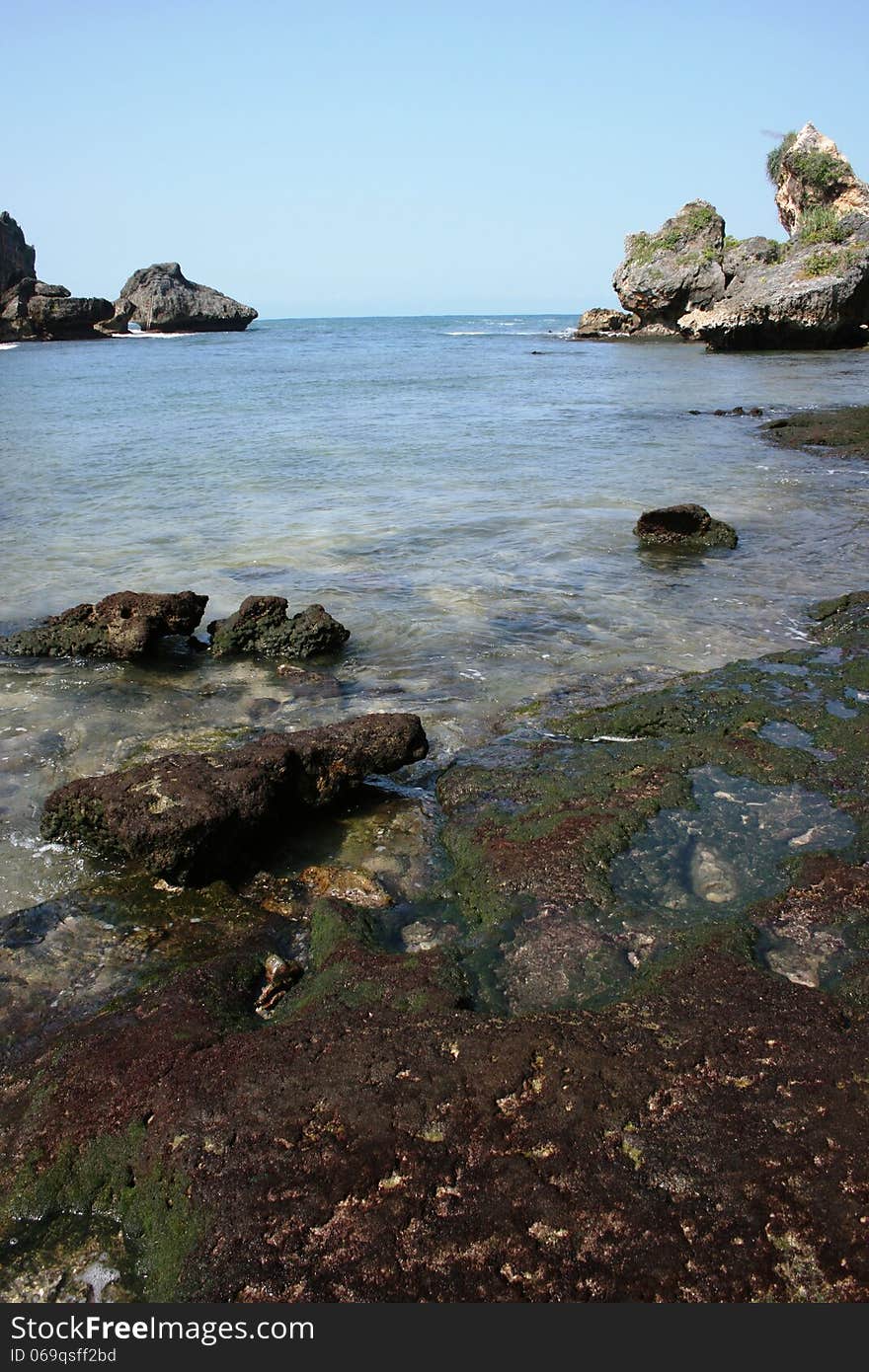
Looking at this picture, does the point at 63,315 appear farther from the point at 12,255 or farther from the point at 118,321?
the point at 12,255

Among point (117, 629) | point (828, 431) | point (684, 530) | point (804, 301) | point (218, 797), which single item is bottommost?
point (218, 797)

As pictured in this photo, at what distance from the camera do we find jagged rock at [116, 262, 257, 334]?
86062 millimetres

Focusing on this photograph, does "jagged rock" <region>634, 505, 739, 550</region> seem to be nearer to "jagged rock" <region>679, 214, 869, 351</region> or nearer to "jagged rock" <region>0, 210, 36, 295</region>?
"jagged rock" <region>679, 214, 869, 351</region>

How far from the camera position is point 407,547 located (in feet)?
40.7

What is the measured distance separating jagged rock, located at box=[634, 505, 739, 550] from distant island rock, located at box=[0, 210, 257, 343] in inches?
2953

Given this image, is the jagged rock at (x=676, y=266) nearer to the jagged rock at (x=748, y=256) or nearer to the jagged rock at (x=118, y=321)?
the jagged rock at (x=748, y=256)

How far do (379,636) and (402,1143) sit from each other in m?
6.43

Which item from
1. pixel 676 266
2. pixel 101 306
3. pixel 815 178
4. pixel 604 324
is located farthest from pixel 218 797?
pixel 101 306

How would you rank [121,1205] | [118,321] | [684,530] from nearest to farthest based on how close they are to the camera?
1. [121,1205]
2. [684,530]
3. [118,321]

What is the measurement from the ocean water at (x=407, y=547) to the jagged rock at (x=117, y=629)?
222 millimetres

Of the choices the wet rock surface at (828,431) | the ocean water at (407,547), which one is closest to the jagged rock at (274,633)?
the ocean water at (407,547)

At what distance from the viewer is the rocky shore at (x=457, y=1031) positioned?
2516 millimetres

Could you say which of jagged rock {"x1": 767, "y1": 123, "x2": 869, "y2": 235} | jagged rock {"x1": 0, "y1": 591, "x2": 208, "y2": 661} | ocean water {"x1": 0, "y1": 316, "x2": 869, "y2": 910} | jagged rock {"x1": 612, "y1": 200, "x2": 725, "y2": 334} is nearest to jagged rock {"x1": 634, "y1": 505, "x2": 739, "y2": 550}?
ocean water {"x1": 0, "y1": 316, "x2": 869, "y2": 910}

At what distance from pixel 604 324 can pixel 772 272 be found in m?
25.8
